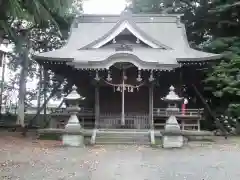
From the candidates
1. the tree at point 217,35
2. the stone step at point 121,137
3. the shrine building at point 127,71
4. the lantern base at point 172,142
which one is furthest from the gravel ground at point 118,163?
the tree at point 217,35

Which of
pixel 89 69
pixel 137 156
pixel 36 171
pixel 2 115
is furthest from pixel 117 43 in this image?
pixel 2 115

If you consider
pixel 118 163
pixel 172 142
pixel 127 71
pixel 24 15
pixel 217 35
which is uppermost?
pixel 217 35

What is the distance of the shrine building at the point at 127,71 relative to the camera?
14438 mm

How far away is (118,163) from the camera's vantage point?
8.55m

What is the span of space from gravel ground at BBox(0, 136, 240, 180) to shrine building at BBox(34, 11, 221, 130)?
3.48m

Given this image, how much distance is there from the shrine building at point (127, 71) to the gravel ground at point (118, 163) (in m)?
3.48

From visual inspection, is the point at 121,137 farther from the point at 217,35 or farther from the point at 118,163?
the point at 217,35

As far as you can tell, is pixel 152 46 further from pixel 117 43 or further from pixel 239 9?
pixel 239 9

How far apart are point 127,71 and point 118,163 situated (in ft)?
24.3

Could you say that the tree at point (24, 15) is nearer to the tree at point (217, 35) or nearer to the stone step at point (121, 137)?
the stone step at point (121, 137)

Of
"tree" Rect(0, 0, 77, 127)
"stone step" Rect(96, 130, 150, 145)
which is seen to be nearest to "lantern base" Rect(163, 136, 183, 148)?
"stone step" Rect(96, 130, 150, 145)

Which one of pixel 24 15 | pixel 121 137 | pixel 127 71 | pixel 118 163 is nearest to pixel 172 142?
pixel 121 137

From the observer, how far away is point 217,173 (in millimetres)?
7371

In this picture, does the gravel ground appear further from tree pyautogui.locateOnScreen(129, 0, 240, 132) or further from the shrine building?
tree pyautogui.locateOnScreen(129, 0, 240, 132)
